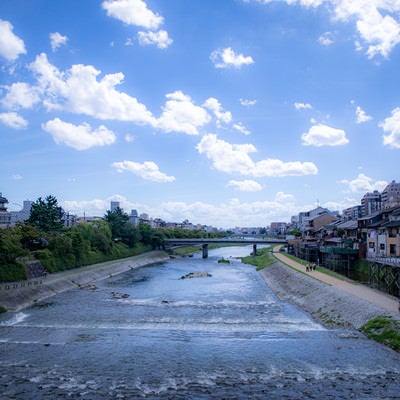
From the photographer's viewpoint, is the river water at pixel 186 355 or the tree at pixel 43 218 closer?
the river water at pixel 186 355

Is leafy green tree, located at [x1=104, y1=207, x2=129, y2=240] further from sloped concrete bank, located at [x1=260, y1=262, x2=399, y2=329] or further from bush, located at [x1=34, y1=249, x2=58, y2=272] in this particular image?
sloped concrete bank, located at [x1=260, y1=262, x2=399, y2=329]

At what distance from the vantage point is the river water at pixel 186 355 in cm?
1338

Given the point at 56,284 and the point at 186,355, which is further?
the point at 56,284

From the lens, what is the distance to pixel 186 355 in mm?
17219

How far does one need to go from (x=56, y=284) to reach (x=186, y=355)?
963 inches

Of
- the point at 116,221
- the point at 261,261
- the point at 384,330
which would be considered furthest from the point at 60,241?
the point at 384,330

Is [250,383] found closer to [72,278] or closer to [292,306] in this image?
[292,306]

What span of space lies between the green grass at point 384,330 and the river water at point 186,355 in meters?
0.55

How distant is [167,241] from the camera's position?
9519 cm

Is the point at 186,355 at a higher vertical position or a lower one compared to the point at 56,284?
lower

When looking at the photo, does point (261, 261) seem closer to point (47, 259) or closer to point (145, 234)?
point (145, 234)

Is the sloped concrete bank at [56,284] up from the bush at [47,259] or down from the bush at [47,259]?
down

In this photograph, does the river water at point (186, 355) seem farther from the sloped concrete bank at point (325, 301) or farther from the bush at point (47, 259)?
the bush at point (47, 259)

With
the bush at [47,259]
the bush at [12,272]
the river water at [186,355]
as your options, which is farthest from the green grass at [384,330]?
the bush at [47,259]
